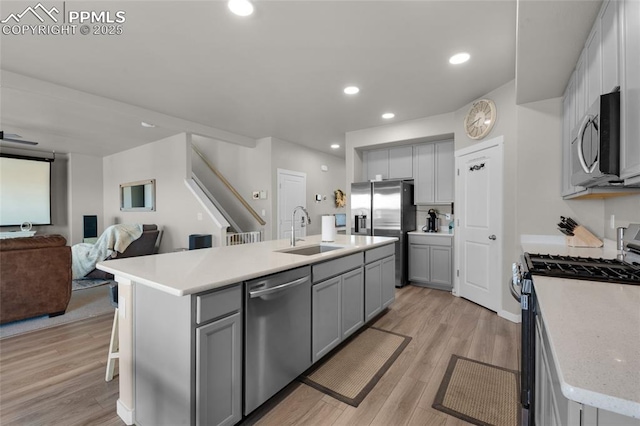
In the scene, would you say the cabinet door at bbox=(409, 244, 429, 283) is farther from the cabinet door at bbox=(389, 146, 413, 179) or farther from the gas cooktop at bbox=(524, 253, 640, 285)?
Result: the gas cooktop at bbox=(524, 253, 640, 285)

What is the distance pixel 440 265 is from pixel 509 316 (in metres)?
1.27

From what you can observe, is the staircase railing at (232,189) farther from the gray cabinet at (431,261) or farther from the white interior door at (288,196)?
the gray cabinet at (431,261)

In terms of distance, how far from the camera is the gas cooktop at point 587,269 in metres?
1.32

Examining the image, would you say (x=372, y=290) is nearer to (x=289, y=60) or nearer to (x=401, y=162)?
(x=289, y=60)

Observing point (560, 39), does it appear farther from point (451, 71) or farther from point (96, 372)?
point (96, 372)

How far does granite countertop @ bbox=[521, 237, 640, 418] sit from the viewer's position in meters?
0.53

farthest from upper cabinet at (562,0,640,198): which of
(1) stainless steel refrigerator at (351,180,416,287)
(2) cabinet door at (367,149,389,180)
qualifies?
(2) cabinet door at (367,149,389,180)

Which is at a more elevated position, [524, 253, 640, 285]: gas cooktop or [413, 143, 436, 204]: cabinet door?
[413, 143, 436, 204]: cabinet door

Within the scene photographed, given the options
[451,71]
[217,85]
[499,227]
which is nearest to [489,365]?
[499,227]

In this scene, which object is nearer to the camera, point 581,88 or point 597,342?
point 597,342

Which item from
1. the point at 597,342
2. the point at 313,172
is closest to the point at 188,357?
the point at 597,342

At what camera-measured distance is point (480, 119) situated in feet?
12.1

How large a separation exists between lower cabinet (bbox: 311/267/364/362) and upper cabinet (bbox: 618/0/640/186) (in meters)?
1.81

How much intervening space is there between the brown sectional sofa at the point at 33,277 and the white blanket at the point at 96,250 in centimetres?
153
